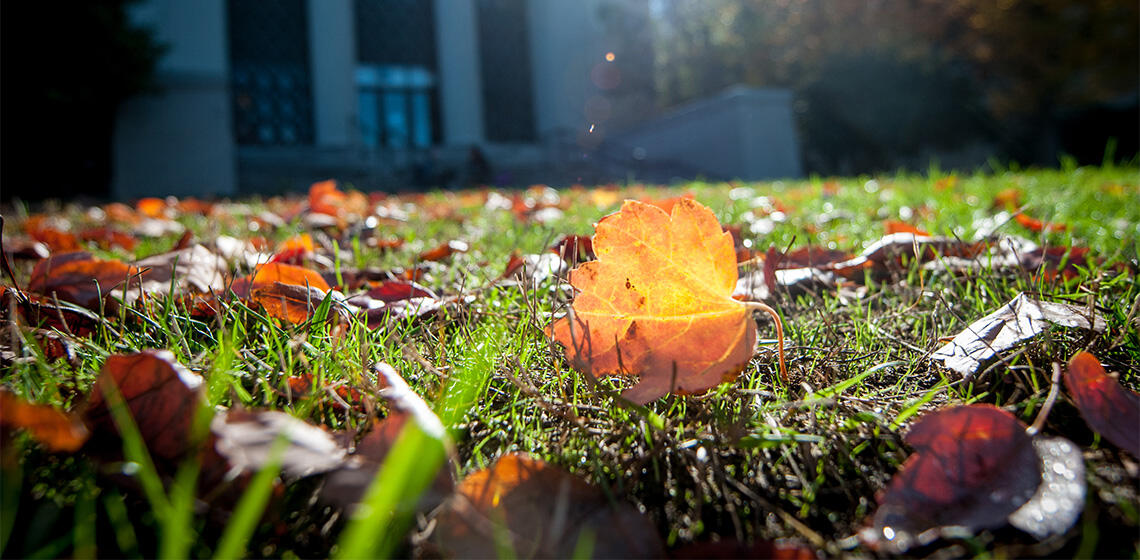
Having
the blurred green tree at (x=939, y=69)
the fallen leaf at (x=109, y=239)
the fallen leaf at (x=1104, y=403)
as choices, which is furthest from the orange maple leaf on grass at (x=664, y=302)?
the blurred green tree at (x=939, y=69)

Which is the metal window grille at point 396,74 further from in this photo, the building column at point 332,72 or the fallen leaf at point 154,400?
the fallen leaf at point 154,400

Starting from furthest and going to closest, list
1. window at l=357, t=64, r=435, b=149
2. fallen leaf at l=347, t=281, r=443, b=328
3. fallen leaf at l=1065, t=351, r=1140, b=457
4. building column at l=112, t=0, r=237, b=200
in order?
window at l=357, t=64, r=435, b=149 → building column at l=112, t=0, r=237, b=200 → fallen leaf at l=347, t=281, r=443, b=328 → fallen leaf at l=1065, t=351, r=1140, b=457

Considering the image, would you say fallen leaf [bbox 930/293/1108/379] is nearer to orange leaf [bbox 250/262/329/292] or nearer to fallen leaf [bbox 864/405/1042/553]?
fallen leaf [bbox 864/405/1042/553]

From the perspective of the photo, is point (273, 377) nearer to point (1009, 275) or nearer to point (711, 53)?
point (1009, 275)

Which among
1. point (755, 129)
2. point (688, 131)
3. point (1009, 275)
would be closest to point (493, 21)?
point (688, 131)

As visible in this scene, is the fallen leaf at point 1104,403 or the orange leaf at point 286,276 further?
the orange leaf at point 286,276

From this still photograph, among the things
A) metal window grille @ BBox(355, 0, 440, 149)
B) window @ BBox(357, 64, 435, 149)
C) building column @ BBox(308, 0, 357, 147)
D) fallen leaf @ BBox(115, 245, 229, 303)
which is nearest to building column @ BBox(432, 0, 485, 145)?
metal window grille @ BBox(355, 0, 440, 149)
